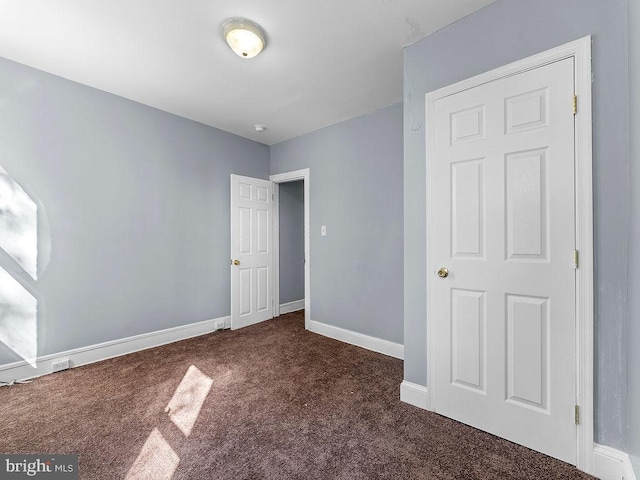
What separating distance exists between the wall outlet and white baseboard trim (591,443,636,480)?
3792 mm

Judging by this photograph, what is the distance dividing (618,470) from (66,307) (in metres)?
3.94

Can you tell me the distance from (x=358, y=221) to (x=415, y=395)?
6.05 ft

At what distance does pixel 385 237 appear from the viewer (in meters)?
2.97

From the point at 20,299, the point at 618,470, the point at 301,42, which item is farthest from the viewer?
the point at 20,299

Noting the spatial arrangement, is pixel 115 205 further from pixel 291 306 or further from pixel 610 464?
pixel 610 464

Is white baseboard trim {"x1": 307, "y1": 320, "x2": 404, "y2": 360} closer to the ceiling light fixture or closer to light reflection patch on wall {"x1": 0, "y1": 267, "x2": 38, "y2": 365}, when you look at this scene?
light reflection patch on wall {"x1": 0, "y1": 267, "x2": 38, "y2": 365}

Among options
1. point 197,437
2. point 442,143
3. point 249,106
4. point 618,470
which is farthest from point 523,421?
point 249,106

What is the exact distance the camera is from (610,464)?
1.31m

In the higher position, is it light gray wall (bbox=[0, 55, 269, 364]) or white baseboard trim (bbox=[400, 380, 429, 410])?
light gray wall (bbox=[0, 55, 269, 364])

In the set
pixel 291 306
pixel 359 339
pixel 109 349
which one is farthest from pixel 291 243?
pixel 109 349

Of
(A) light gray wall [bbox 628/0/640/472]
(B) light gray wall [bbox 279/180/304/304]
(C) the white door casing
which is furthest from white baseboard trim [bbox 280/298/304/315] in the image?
(A) light gray wall [bbox 628/0/640/472]

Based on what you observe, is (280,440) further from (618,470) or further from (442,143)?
(442,143)

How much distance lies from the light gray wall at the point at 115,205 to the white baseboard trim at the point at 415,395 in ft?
8.33

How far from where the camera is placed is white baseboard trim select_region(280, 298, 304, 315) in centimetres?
443
